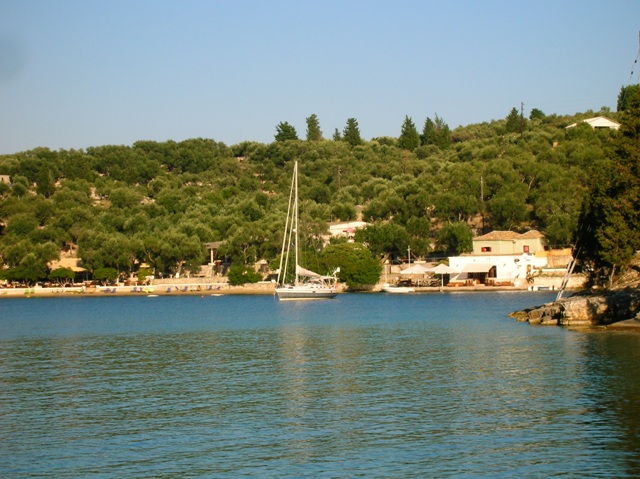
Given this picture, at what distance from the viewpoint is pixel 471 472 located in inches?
591

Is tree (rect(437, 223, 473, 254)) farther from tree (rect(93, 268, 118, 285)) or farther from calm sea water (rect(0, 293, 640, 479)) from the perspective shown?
calm sea water (rect(0, 293, 640, 479))

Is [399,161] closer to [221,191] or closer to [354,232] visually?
[221,191]

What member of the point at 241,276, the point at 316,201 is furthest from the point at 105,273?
the point at 316,201

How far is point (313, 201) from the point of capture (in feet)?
332

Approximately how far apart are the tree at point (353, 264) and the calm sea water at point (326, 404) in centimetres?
3508

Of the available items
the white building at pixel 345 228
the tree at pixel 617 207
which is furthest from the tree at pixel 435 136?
the tree at pixel 617 207

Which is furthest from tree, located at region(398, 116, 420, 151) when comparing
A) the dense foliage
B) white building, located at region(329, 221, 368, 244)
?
white building, located at region(329, 221, 368, 244)

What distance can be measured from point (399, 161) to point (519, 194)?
126 feet

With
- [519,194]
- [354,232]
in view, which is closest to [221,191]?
[354,232]

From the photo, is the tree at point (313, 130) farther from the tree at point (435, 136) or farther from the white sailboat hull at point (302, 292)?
the white sailboat hull at point (302, 292)

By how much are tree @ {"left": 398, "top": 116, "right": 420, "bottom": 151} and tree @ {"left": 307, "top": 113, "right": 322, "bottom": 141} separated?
15612 mm

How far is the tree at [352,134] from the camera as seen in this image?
143 metres

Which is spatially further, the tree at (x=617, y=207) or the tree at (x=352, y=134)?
the tree at (x=352, y=134)

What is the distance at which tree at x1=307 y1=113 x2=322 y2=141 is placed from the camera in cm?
14912
